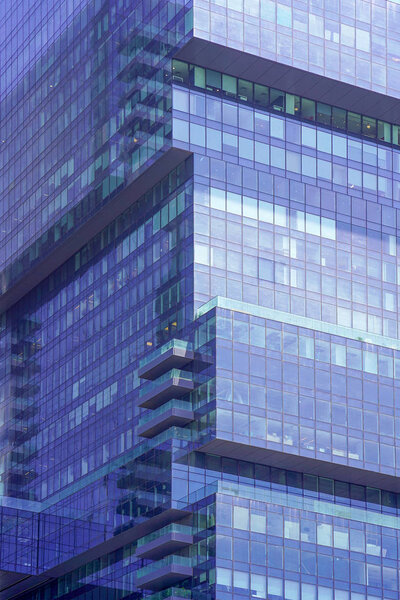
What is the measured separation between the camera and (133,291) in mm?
142125

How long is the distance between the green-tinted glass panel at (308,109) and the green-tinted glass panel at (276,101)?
2.08 m

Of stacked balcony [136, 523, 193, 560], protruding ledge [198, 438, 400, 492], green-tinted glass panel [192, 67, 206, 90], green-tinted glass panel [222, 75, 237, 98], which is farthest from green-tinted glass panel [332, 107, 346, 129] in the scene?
stacked balcony [136, 523, 193, 560]

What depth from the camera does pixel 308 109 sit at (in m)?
144

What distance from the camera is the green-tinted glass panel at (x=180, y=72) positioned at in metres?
137

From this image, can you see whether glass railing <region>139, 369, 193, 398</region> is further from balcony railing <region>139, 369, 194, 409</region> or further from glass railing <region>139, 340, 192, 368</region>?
glass railing <region>139, 340, 192, 368</region>

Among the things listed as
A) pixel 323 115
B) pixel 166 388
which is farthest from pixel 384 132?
pixel 166 388

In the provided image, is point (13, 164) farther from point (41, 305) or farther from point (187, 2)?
point (187, 2)

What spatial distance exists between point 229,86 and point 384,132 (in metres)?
16.1

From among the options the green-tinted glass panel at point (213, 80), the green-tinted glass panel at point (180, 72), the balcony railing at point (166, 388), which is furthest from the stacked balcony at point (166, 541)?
the green-tinted glass panel at point (213, 80)

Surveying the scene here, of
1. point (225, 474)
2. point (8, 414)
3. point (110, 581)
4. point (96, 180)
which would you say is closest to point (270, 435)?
point (225, 474)

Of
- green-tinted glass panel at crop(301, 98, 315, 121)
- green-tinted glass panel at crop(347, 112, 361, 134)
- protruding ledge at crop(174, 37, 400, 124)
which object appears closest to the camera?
protruding ledge at crop(174, 37, 400, 124)

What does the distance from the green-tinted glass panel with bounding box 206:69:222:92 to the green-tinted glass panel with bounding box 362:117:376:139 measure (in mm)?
14842

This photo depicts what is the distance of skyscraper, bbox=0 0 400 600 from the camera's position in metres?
127

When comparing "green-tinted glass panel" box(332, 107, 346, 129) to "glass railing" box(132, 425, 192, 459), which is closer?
"glass railing" box(132, 425, 192, 459)
